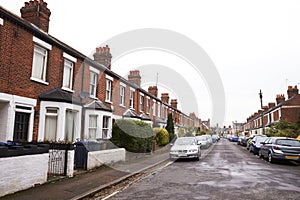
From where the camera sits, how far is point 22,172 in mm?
7051

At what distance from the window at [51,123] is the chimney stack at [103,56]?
29.6 ft

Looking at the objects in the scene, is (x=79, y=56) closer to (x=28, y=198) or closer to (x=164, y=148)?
(x=28, y=198)

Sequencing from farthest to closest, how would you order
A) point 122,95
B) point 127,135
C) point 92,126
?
point 122,95, point 92,126, point 127,135

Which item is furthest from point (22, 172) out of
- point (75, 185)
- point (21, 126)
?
point (21, 126)

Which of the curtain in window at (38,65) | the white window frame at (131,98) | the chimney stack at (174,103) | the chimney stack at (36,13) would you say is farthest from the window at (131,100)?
the chimney stack at (174,103)

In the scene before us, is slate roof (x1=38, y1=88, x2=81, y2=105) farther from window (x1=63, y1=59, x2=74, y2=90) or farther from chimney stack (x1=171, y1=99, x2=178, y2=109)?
chimney stack (x1=171, y1=99, x2=178, y2=109)

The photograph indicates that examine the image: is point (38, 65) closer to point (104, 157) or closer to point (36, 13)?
point (36, 13)

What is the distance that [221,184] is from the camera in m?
8.24

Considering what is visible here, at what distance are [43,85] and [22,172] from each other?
655 centimetres

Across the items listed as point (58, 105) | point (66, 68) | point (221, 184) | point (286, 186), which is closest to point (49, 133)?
point (58, 105)

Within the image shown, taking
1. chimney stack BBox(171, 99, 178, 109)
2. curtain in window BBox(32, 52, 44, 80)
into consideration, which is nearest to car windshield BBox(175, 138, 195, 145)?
curtain in window BBox(32, 52, 44, 80)

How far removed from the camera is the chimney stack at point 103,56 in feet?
68.9

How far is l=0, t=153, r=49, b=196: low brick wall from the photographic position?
6410mm

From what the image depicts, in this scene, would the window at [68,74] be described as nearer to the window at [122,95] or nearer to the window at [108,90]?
the window at [108,90]
